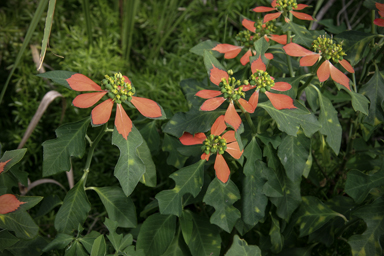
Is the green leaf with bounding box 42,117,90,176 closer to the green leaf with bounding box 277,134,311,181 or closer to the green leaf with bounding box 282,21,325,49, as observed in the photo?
the green leaf with bounding box 277,134,311,181

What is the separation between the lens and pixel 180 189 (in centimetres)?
81

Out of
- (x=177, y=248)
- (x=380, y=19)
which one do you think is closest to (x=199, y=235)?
(x=177, y=248)

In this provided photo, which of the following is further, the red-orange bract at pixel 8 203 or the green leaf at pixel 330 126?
the green leaf at pixel 330 126

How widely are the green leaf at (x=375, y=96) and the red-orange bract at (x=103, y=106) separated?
0.60 metres

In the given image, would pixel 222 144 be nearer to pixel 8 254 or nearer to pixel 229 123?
pixel 229 123

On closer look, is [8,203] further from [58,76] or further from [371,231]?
[371,231]

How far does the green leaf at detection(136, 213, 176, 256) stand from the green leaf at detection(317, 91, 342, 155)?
0.47m

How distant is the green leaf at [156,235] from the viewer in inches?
34.5

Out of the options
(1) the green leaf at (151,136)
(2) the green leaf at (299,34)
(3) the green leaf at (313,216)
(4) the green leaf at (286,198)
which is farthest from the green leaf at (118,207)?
(2) the green leaf at (299,34)

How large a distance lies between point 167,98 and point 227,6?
55 cm

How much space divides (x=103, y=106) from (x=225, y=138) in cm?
30

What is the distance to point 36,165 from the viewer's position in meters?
1.47

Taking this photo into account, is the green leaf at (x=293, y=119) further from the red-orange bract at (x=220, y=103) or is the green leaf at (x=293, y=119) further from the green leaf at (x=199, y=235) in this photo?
the green leaf at (x=199, y=235)

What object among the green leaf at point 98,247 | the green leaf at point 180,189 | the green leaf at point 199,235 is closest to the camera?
the green leaf at point 98,247
